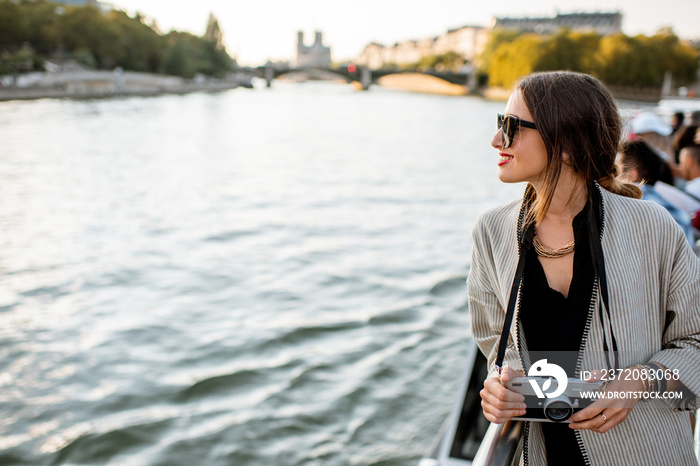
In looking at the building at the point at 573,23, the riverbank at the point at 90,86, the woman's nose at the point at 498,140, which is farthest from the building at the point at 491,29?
the woman's nose at the point at 498,140

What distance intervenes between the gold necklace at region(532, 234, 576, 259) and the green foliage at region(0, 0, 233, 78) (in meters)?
47.3

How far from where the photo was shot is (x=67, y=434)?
4641mm

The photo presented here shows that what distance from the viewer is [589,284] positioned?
1.29 meters

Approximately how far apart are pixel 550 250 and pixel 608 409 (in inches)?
12.8

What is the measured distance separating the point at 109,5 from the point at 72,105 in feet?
328

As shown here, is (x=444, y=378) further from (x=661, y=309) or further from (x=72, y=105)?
(x=72, y=105)

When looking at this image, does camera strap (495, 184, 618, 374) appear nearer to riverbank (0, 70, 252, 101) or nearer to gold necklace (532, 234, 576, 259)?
gold necklace (532, 234, 576, 259)

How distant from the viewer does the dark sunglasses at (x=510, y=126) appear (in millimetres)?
1335

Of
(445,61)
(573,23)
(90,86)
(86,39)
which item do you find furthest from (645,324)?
(573,23)

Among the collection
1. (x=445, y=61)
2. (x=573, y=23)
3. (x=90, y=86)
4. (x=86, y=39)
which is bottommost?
(x=90, y=86)

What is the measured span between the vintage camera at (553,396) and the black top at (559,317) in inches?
3.5

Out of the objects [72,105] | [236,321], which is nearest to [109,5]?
[72,105]

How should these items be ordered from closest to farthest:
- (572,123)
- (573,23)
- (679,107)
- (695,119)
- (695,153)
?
(572,123)
(695,153)
(695,119)
(679,107)
(573,23)

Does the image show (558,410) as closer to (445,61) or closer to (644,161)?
(644,161)
